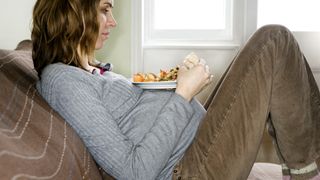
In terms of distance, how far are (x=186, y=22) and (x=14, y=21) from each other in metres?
1.13

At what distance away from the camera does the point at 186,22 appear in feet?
8.38

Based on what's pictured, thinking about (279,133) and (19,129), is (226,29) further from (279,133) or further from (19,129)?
(19,129)

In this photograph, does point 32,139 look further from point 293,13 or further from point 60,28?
point 293,13

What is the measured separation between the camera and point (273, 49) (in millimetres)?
1197

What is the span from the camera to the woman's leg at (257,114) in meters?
1.18

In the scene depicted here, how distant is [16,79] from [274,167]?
973 millimetres

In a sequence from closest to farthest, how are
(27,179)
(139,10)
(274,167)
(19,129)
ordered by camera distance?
(27,179) < (19,129) < (274,167) < (139,10)

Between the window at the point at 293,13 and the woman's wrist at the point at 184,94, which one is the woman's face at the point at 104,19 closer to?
the woman's wrist at the point at 184,94

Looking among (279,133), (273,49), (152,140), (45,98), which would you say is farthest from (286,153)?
(45,98)

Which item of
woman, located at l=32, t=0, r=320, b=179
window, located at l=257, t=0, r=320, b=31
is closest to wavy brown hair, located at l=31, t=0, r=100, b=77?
woman, located at l=32, t=0, r=320, b=179

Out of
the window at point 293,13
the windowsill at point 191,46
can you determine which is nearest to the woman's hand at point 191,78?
the windowsill at point 191,46

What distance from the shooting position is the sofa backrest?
2.42 feet

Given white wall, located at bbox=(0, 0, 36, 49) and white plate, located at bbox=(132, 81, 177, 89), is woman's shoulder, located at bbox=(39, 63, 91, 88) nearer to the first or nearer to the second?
white plate, located at bbox=(132, 81, 177, 89)

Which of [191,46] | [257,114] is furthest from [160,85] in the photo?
[191,46]
